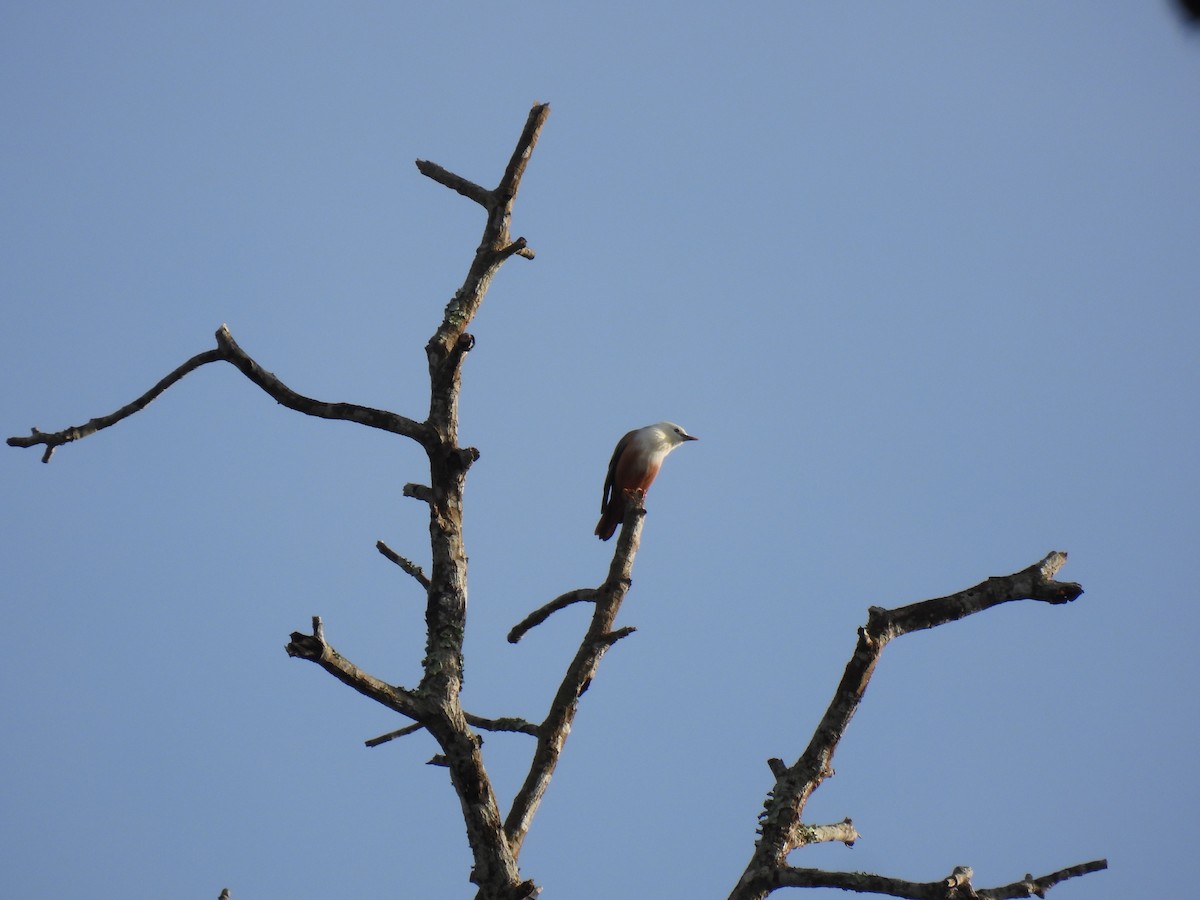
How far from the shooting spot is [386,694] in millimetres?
4098

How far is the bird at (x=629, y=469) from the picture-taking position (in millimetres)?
11180

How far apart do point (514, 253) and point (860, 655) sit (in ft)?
8.10

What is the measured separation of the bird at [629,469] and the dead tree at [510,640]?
5530 mm

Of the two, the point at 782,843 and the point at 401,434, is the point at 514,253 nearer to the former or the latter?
the point at 401,434

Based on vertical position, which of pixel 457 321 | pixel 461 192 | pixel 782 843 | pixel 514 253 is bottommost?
pixel 782 843

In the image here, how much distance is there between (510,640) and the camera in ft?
17.7

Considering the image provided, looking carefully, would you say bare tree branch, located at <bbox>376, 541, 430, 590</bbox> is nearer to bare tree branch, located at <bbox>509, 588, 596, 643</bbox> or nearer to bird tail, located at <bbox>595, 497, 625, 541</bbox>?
bare tree branch, located at <bbox>509, 588, 596, 643</bbox>

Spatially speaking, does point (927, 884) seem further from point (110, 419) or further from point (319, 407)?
point (110, 419)

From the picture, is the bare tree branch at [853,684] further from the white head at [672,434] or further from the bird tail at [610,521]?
the white head at [672,434]

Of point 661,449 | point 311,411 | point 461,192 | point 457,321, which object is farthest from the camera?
point 661,449

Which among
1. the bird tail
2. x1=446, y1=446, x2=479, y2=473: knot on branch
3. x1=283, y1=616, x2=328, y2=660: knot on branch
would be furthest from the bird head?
x1=283, y1=616, x2=328, y2=660: knot on branch

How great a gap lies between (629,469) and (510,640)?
606 centimetres

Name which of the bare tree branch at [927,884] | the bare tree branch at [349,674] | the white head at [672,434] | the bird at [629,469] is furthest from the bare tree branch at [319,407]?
the white head at [672,434]

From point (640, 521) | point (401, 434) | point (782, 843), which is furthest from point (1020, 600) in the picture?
point (401, 434)
